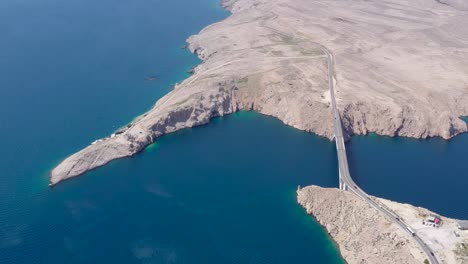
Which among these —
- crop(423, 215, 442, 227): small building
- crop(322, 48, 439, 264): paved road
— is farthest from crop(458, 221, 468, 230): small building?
crop(322, 48, 439, 264): paved road

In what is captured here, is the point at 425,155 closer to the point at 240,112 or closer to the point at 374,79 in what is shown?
the point at 374,79

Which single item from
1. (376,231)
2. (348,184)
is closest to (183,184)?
(348,184)

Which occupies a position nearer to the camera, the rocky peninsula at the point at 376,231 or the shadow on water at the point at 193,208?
the rocky peninsula at the point at 376,231

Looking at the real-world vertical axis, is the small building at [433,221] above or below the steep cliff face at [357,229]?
above

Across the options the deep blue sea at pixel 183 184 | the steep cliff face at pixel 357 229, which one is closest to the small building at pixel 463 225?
the deep blue sea at pixel 183 184

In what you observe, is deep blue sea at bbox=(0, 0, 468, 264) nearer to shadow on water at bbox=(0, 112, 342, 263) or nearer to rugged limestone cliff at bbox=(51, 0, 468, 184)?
shadow on water at bbox=(0, 112, 342, 263)

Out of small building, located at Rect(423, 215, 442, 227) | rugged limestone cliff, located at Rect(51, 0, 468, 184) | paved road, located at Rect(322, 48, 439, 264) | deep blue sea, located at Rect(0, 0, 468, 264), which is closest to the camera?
paved road, located at Rect(322, 48, 439, 264)

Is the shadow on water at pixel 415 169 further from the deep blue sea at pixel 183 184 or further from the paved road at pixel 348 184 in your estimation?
the paved road at pixel 348 184
